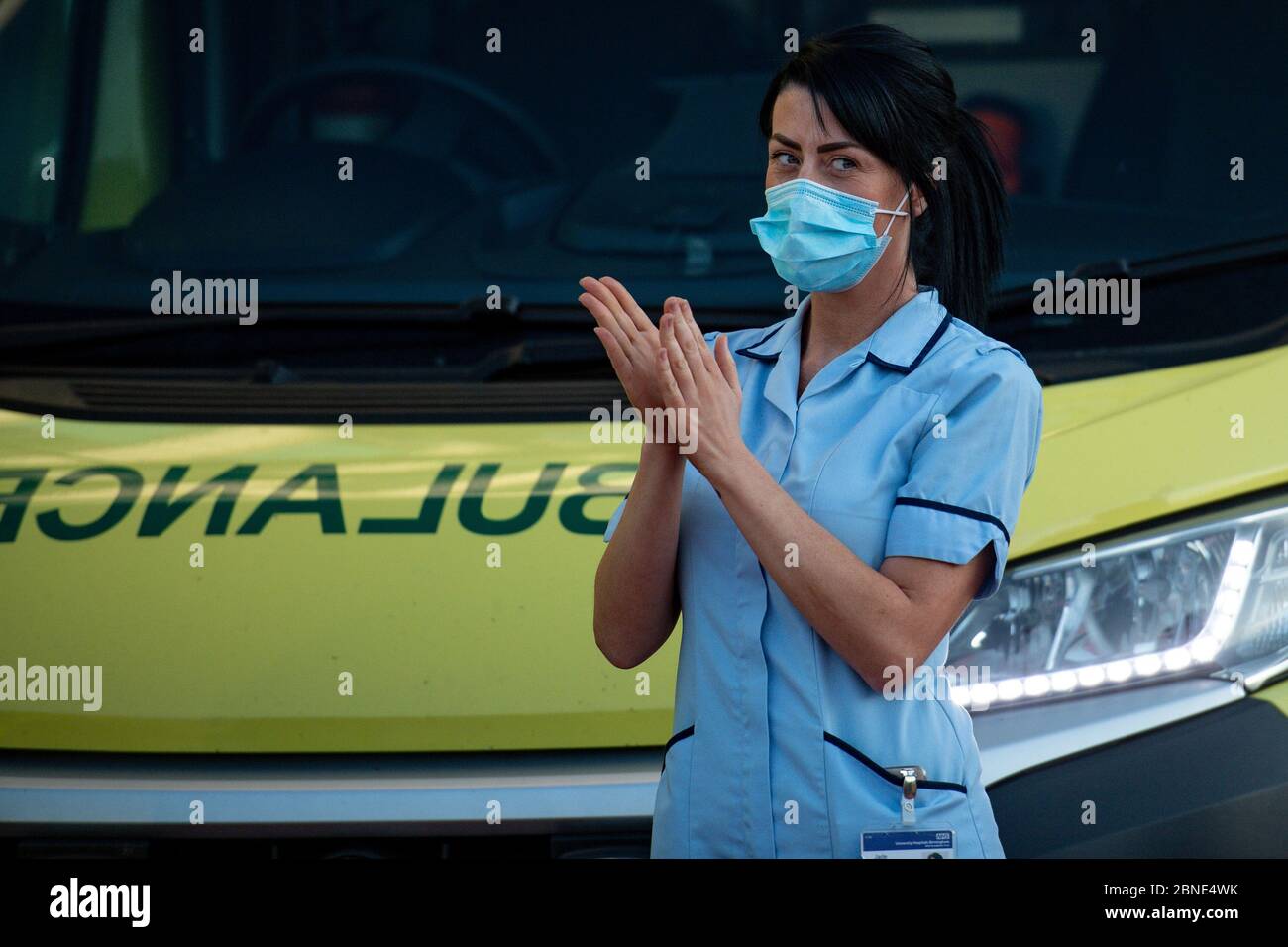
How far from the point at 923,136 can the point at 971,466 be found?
1.23 feet

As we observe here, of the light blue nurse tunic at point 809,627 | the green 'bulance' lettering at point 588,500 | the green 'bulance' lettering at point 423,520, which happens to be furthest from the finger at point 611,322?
the green 'bulance' lettering at point 423,520

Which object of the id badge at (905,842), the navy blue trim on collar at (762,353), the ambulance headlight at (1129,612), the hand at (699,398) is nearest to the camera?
the hand at (699,398)

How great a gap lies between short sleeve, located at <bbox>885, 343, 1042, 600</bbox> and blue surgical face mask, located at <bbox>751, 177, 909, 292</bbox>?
0.18m

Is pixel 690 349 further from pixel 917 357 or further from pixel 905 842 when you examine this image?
pixel 905 842

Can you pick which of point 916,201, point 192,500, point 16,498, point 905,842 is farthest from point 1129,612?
point 16,498

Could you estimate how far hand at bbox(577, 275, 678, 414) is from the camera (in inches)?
69.1

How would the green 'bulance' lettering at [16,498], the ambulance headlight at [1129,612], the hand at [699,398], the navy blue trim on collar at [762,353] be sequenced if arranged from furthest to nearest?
the green 'bulance' lettering at [16,498], the ambulance headlight at [1129,612], the navy blue trim on collar at [762,353], the hand at [699,398]

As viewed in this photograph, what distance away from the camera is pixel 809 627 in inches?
72.5

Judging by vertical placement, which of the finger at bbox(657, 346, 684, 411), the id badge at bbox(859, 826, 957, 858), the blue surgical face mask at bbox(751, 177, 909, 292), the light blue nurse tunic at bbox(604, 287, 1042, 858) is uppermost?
the blue surgical face mask at bbox(751, 177, 909, 292)

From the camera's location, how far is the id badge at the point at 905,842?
1845 millimetres

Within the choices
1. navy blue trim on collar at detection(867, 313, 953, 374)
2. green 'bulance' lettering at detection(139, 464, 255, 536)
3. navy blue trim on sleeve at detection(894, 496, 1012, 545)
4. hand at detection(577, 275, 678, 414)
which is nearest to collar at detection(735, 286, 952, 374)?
navy blue trim on collar at detection(867, 313, 953, 374)

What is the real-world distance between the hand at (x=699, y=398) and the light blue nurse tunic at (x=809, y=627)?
13cm

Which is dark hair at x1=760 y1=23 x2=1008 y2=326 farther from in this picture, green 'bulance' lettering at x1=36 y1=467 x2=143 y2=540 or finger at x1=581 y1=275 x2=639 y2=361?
green 'bulance' lettering at x1=36 y1=467 x2=143 y2=540

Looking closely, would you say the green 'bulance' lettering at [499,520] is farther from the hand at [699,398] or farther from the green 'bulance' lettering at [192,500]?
the hand at [699,398]
